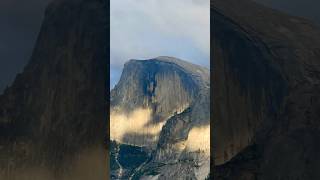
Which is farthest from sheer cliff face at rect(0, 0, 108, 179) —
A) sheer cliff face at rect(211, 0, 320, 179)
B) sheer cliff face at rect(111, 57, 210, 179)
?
sheer cliff face at rect(111, 57, 210, 179)

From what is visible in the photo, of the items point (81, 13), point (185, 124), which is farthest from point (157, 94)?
point (81, 13)

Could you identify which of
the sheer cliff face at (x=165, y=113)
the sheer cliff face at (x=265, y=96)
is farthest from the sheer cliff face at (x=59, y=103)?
the sheer cliff face at (x=165, y=113)

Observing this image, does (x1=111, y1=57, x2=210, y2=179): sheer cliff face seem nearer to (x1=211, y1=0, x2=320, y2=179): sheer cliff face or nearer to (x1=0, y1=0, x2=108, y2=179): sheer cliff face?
(x1=211, y1=0, x2=320, y2=179): sheer cliff face

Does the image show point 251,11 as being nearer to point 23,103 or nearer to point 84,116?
point 84,116

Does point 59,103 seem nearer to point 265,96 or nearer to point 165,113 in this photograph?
point 265,96

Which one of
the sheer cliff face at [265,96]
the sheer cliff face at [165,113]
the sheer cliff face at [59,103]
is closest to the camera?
the sheer cliff face at [265,96]

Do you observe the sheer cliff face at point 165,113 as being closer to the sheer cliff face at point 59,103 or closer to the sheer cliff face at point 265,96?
the sheer cliff face at point 265,96

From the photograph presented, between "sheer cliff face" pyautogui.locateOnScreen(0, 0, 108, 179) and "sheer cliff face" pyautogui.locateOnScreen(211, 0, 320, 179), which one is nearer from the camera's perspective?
"sheer cliff face" pyautogui.locateOnScreen(211, 0, 320, 179)
